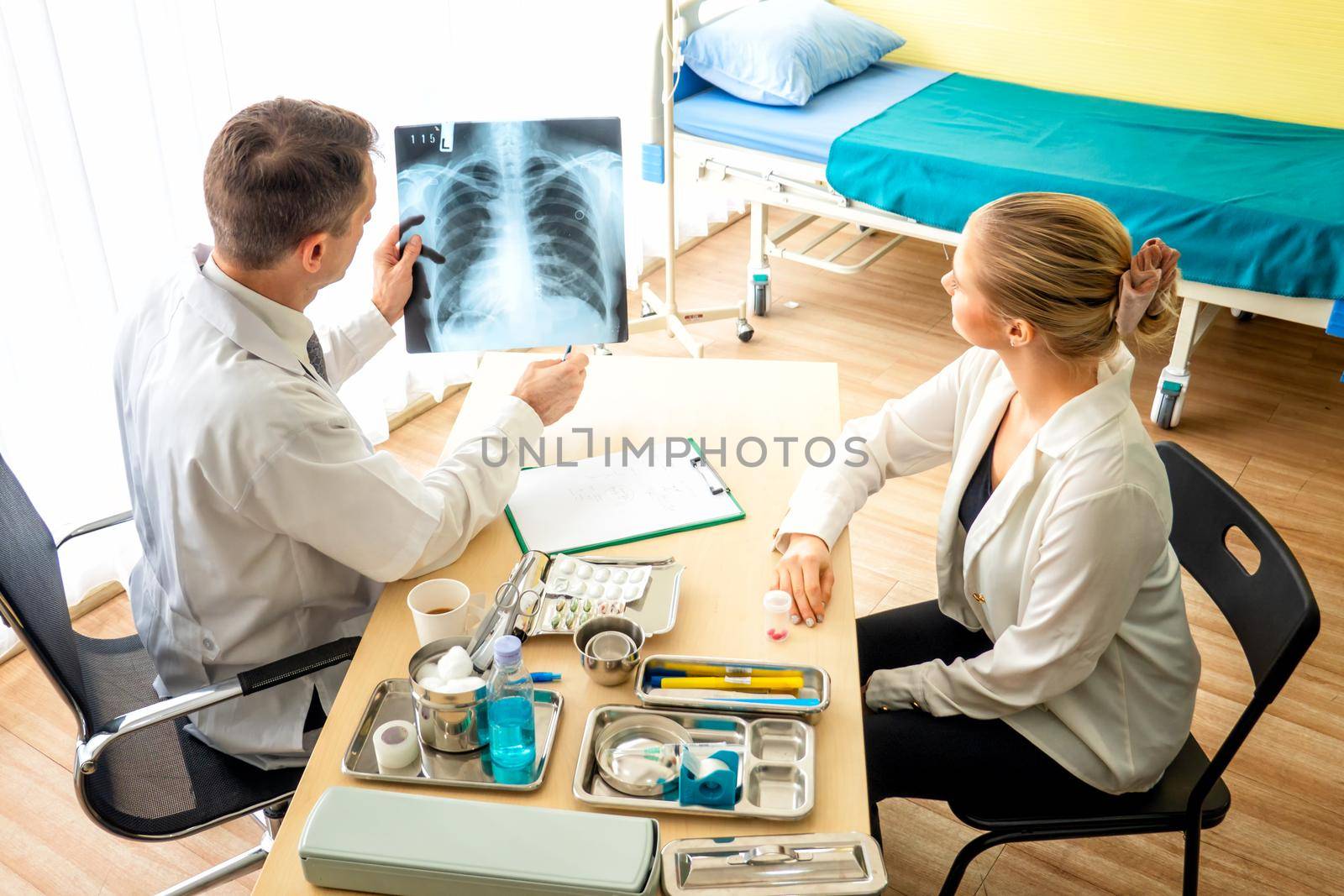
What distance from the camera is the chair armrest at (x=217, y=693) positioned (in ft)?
4.25

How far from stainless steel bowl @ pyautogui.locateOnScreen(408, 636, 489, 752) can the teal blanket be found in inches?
92.0

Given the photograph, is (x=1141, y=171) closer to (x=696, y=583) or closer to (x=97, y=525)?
(x=696, y=583)

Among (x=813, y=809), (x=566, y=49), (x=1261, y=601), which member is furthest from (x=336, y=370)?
(x=566, y=49)

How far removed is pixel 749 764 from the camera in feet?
3.77

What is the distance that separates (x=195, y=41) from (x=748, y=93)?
5.56 feet

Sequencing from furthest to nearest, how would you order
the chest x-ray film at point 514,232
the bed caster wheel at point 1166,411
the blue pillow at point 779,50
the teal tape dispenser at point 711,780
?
the blue pillow at point 779,50 < the bed caster wheel at point 1166,411 < the chest x-ray film at point 514,232 < the teal tape dispenser at point 711,780

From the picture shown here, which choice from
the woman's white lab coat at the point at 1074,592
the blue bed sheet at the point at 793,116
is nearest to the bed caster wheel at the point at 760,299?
the blue bed sheet at the point at 793,116

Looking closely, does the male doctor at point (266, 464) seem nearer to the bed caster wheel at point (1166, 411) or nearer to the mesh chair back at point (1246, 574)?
the mesh chair back at point (1246, 574)

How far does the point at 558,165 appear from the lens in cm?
196

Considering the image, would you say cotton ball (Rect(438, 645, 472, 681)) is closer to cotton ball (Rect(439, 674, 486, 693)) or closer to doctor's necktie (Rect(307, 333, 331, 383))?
cotton ball (Rect(439, 674, 486, 693))

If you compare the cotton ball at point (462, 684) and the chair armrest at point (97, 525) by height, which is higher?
the cotton ball at point (462, 684)

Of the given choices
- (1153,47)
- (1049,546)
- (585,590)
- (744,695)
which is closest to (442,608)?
(585,590)

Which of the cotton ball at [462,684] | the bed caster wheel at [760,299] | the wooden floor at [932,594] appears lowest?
the wooden floor at [932,594]

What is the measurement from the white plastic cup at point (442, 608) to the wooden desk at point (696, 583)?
4 cm
